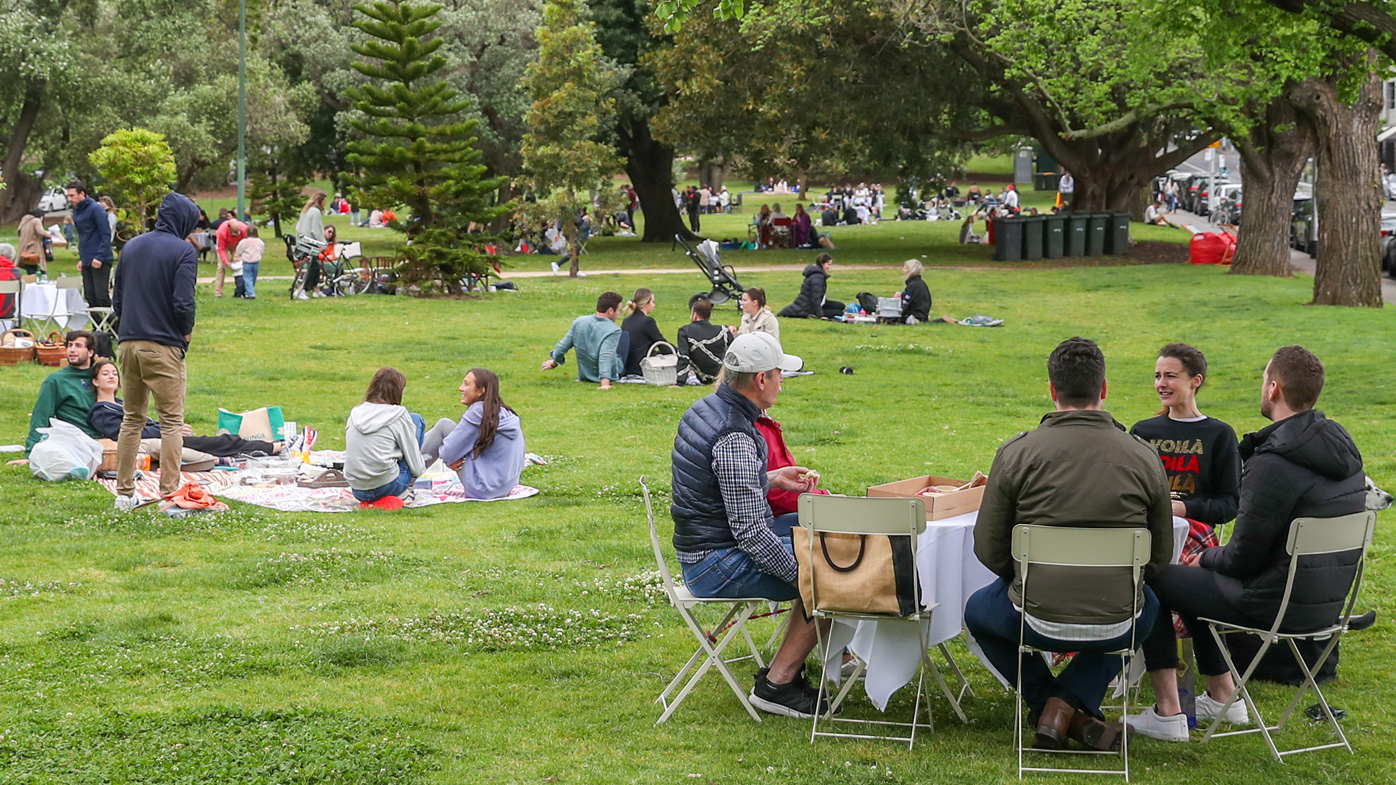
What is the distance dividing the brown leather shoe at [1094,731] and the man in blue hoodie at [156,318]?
6413 mm

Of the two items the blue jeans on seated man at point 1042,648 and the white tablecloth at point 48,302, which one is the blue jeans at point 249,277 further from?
the blue jeans on seated man at point 1042,648

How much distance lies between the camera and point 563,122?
29953 millimetres

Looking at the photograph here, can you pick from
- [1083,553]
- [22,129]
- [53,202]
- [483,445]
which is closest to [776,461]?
[1083,553]

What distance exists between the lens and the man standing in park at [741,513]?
555 centimetres

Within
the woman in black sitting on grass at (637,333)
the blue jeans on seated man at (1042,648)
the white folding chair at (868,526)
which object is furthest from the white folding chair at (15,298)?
the blue jeans on seated man at (1042,648)

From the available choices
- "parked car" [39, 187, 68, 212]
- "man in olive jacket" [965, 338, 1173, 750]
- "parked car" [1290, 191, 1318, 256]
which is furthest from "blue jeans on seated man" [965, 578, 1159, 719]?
"parked car" [39, 187, 68, 212]

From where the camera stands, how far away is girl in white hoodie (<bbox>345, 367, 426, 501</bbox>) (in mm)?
9750

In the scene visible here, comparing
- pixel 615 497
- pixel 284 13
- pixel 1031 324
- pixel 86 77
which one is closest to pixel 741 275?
pixel 1031 324

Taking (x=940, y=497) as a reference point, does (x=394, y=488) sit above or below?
below

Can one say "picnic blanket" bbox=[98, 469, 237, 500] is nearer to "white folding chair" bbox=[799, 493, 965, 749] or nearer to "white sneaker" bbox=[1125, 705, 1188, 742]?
"white folding chair" bbox=[799, 493, 965, 749]

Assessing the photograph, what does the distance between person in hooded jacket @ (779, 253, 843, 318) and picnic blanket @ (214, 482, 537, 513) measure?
12.8 m

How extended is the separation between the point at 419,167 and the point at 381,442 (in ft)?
57.8

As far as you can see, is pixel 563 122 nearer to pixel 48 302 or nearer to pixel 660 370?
pixel 48 302

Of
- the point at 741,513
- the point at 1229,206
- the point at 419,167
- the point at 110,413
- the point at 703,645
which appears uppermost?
the point at 419,167
